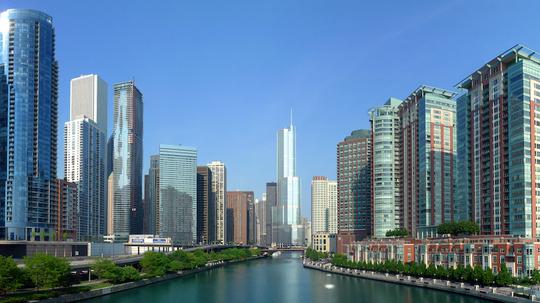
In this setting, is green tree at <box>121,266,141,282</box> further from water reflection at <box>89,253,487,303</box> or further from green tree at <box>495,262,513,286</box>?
green tree at <box>495,262,513,286</box>

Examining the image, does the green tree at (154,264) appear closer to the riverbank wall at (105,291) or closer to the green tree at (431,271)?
the riverbank wall at (105,291)

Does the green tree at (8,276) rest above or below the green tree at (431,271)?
above

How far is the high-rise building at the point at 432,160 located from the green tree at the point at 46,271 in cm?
11094

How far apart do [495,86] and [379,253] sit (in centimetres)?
6686

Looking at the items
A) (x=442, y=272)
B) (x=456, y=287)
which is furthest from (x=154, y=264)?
(x=456, y=287)

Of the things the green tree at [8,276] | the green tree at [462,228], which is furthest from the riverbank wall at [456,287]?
the green tree at [8,276]

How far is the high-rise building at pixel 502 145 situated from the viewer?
12925 cm

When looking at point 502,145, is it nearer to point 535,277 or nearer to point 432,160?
point 535,277

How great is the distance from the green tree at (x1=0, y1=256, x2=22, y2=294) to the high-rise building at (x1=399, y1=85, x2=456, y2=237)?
121m

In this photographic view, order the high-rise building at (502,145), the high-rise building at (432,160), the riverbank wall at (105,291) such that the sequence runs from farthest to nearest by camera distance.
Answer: the high-rise building at (432,160) → the high-rise building at (502,145) → the riverbank wall at (105,291)

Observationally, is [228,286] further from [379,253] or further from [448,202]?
[448,202]

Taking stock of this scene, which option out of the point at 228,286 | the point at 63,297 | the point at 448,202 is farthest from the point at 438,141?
the point at 63,297

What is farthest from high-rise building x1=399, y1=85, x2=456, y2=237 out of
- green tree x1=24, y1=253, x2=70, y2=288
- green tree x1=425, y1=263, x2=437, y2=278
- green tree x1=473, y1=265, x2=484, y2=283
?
green tree x1=24, y1=253, x2=70, y2=288

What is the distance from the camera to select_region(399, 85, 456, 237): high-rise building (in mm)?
184125
